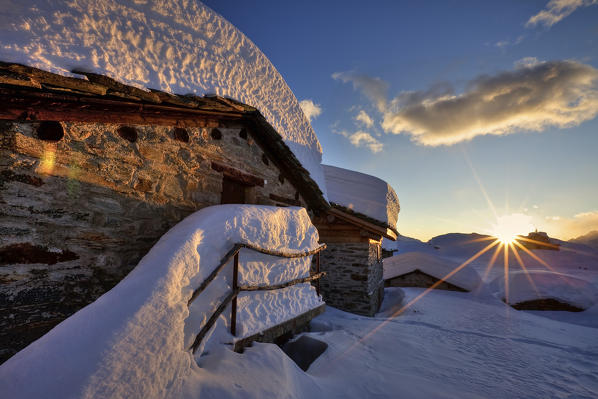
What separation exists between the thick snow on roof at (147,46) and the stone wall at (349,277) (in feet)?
16.5

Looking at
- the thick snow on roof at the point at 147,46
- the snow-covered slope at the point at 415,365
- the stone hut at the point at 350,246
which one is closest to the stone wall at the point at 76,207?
the thick snow on roof at the point at 147,46

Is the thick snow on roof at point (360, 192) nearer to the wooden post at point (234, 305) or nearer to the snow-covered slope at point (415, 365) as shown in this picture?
the snow-covered slope at point (415, 365)

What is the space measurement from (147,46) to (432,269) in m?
16.7

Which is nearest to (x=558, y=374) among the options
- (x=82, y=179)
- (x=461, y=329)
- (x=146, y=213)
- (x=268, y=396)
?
(x=461, y=329)

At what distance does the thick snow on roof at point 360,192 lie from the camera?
9.54 metres

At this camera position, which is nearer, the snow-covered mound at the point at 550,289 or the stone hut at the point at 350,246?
the stone hut at the point at 350,246

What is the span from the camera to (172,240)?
2729 mm

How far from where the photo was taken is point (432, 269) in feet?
50.0

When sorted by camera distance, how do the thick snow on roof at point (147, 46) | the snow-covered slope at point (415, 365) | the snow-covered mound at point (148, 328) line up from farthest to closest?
the snow-covered slope at point (415, 365) < the thick snow on roof at point (147, 46) < the snow-covered mound at point (148, 328)

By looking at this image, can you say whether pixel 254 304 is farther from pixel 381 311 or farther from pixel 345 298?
pixel 381 311

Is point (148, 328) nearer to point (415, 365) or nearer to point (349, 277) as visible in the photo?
point (415, 365)

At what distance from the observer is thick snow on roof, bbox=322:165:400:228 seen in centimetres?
954

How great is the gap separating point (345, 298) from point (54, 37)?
901 cm

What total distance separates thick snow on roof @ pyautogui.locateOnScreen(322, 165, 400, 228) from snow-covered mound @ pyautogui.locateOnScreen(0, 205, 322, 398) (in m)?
6.33
